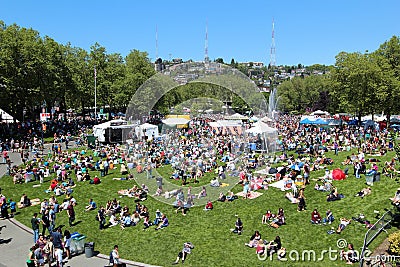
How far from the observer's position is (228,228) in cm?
1378

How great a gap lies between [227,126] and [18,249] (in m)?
25.9

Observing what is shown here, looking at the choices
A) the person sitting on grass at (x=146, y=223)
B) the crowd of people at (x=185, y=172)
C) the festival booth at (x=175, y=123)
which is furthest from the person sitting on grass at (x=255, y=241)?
the festival booth at (x=175, y=123)

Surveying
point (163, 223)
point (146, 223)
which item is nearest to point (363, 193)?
point (163, 223)

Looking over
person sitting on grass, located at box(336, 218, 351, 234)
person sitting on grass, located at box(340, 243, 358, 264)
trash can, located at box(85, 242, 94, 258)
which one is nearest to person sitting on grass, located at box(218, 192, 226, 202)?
person sitting on grass, located at box(336, 218, 351, 234)

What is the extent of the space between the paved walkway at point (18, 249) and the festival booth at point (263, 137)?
16110 mm

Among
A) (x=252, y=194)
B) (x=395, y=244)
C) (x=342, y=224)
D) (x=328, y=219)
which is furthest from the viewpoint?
(x=252, y=194)

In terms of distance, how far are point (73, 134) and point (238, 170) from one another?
1131 inches

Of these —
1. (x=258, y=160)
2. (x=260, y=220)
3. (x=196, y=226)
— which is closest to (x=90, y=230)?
(x=196, y=226)

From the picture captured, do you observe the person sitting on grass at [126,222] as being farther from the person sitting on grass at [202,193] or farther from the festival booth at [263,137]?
the festival booth at [263,137]

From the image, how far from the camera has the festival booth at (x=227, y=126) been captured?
34341 millimetres

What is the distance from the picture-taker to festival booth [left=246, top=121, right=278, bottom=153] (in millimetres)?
25498

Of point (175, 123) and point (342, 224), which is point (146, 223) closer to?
point (342, 224)

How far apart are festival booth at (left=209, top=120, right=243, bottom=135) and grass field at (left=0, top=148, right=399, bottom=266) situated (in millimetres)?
15864

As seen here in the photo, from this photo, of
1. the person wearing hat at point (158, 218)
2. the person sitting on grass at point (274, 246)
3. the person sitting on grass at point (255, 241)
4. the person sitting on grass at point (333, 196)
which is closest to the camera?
the person sitting on grass at point (274, 246)
